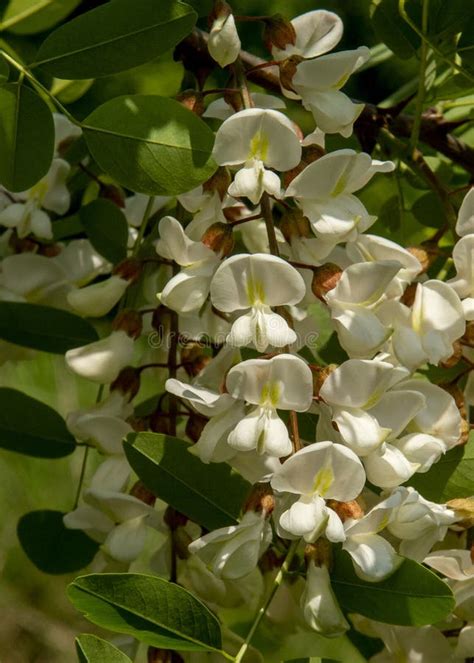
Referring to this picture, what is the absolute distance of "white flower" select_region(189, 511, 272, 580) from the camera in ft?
2.12

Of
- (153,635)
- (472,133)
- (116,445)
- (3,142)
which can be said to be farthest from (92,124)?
(472,133)

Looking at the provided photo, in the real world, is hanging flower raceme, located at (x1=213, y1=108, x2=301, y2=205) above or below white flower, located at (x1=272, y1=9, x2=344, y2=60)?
below

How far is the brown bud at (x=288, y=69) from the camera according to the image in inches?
27.9

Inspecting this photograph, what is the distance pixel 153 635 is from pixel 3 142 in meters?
0.35

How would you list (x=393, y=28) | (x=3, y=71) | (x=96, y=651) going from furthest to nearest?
(x=393, y=28) → (x=3, y=71) → (x=96, y=651)

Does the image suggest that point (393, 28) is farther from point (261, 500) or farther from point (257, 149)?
point (261, 500)

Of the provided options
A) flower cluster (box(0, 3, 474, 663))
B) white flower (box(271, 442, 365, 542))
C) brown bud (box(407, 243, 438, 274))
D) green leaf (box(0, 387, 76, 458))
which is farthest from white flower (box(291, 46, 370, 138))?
green leaf (box(0, 387, 76, 458))

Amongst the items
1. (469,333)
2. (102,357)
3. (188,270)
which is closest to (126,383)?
(102,357)

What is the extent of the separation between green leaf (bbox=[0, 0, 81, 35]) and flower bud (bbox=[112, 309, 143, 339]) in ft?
0.99

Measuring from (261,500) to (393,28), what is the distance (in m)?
0.42

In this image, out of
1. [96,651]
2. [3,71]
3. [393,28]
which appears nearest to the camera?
[96,651]

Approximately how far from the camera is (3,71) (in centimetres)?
73

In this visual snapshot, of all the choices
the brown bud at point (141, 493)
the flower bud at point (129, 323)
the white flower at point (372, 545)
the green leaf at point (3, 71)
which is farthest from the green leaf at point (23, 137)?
the white flower at point (372, 545)

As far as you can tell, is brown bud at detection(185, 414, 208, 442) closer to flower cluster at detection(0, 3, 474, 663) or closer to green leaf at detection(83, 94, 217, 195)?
flower cluster at detection(0, 3, 474, 663)
